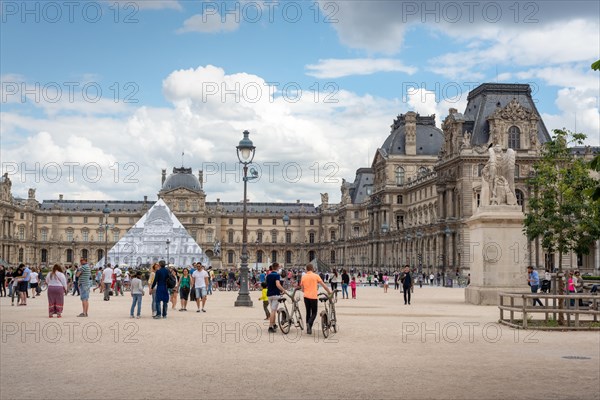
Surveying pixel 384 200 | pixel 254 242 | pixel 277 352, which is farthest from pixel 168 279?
pixel 254 242

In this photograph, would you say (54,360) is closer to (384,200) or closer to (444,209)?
(444,209)

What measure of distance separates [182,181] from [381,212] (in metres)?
56.5

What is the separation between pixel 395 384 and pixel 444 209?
197 feet

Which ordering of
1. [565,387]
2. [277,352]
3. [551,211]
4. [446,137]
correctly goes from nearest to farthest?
[565,387]
[277,352]
[551,211]
[446,137]

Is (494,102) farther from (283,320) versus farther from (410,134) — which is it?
(283,320)

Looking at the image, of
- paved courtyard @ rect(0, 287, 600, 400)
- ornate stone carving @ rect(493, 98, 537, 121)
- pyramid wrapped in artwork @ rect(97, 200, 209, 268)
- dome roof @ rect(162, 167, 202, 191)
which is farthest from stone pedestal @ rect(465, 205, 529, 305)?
dome roof @ rect(162, 167, 202, 191)

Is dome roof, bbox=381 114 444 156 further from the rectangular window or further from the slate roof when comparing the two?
the slate roof

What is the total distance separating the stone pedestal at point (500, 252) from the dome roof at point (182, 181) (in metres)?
116

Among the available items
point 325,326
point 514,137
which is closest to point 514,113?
point 514,137

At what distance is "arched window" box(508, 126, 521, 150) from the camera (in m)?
64.5

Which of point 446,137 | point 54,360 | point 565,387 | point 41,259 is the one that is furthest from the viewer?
point 41,259

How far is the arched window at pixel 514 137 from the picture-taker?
212 ft

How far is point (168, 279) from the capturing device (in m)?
20.3

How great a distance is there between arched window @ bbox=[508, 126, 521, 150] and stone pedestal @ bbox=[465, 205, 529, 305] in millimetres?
41859
